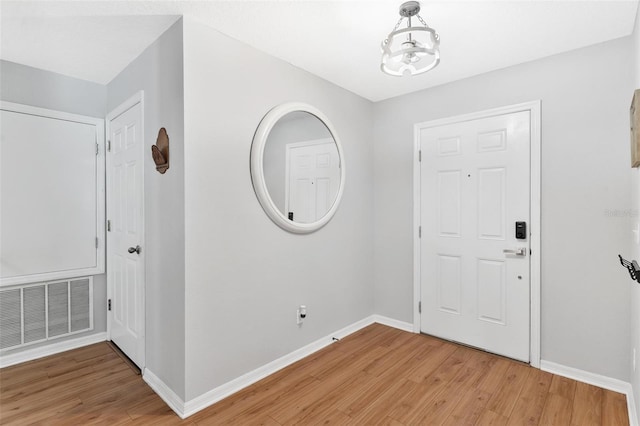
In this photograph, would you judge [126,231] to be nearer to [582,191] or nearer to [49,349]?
[49,349]

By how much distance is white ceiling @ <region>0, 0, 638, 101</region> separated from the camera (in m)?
1.88

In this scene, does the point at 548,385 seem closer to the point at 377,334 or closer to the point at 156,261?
the point at 377,334

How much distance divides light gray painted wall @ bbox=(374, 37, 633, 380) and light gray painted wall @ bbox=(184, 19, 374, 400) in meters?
1.70

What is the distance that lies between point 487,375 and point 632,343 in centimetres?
91

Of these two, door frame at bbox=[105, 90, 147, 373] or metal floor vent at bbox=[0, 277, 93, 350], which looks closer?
door frame at bbox=[105, 90, 147, 373]

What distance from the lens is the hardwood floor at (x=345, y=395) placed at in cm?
195

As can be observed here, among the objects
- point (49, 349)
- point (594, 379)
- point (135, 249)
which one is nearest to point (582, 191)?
point (594, 379)

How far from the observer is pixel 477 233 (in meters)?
2.85

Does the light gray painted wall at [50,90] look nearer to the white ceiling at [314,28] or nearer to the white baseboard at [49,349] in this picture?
the white ceiling at [314,28]

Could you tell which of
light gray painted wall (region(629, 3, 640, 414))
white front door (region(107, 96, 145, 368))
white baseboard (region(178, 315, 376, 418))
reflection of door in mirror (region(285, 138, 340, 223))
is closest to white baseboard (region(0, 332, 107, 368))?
white front door (region(107, 96, 145, 368))

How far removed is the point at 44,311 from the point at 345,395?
2562mm

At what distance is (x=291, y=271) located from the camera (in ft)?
8.76

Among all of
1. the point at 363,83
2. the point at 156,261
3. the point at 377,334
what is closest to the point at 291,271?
the point at 156,261

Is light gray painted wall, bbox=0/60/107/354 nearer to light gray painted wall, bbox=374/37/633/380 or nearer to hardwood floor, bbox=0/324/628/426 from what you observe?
hardwood floor, bbox=0/324/628/426
